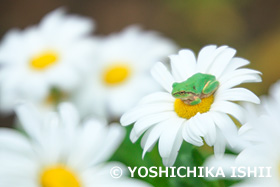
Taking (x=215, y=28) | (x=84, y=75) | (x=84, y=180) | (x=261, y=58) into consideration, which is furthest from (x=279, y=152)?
(x=215, y=28)

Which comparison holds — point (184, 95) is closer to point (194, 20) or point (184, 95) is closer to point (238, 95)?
point (238, 95)

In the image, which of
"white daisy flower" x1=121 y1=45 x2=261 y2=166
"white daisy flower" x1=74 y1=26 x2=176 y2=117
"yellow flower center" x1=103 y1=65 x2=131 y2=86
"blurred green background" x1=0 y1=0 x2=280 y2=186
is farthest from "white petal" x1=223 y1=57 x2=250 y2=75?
"blurred green background" x1=0 y1=0 x2=280 y2=186

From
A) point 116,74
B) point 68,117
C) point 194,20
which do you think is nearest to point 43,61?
point 116,74

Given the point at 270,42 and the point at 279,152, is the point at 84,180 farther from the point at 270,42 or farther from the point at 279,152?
the point at 270,42

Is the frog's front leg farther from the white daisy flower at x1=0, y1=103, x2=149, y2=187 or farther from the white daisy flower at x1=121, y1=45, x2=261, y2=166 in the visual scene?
the white daisy flower at x1=0, y1=103, x2=149, y2=187

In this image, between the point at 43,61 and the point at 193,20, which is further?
the point at 193,20

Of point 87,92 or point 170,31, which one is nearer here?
point 87,92

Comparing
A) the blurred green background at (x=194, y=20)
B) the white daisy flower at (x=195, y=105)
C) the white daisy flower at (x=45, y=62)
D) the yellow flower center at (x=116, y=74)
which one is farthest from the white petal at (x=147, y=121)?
the blurred green background at (x=194, y=20)
